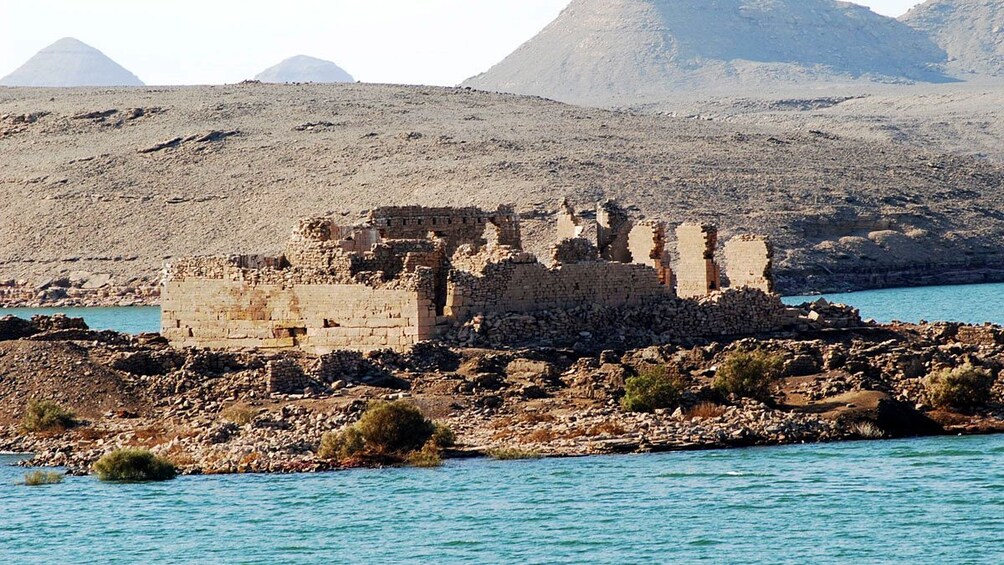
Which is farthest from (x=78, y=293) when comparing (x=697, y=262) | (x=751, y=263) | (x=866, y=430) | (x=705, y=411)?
(x=866, y=430)

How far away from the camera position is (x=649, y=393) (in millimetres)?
24000

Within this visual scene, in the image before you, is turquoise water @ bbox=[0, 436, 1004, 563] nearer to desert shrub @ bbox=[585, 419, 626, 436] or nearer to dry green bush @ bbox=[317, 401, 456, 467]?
dry green bush @ bbox=[317, 401, 456, 467]

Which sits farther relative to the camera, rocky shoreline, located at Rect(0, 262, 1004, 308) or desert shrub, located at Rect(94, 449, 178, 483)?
rocky shoreline, located at Rect(0, 262, 1004, 308)

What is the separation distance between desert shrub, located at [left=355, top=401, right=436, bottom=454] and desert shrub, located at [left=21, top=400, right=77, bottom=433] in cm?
444

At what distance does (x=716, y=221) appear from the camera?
77.4 m

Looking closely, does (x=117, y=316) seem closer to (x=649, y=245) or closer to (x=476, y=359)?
(x=649, y=245)

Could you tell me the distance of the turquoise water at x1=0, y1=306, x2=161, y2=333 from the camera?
53.4 metres

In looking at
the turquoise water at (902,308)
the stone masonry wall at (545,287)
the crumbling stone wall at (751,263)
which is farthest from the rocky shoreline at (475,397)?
the turquoise water at (902,308)

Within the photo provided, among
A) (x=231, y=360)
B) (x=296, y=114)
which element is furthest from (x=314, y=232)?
(x=296, y=114)

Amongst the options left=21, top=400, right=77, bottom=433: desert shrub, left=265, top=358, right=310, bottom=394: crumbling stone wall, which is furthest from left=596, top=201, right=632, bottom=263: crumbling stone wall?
left=21, top=400, right=77, bottom=433: desert shrub

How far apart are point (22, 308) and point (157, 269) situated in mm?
5581

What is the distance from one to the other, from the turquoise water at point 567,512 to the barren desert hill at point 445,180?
4910 centimetres

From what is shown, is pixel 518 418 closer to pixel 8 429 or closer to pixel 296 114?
pixel 8 429

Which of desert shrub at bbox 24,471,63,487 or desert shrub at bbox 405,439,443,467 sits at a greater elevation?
desert shrub at bbox 405,439,443,467
